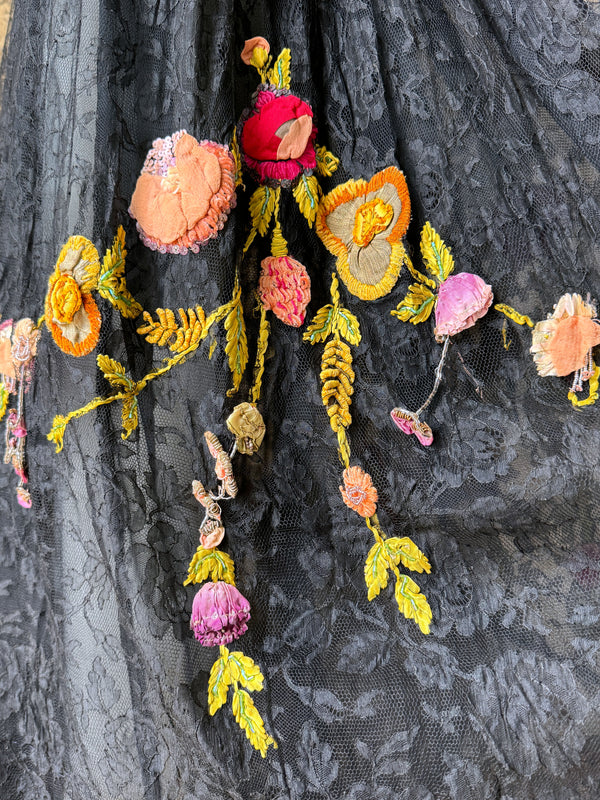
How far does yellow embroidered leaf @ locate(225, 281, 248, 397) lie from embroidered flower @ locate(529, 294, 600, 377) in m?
0.30

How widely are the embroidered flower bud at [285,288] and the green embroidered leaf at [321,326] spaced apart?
0.01 m

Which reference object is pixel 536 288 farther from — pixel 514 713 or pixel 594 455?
pixel 514 713

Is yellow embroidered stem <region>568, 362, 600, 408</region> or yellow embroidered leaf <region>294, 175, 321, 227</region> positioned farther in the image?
yellow embroidered leaf <region>294, 175, 321, 227</region>

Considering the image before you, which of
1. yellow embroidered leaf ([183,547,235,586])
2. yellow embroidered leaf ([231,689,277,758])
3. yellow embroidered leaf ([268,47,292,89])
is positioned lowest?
yellow embroidered leaf ([231,689,277,758])

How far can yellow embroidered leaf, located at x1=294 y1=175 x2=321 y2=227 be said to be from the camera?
2.42 feet

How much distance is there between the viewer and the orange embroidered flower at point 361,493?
72 cm

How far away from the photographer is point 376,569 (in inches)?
28.1

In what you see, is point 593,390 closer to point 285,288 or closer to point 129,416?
point 285,288

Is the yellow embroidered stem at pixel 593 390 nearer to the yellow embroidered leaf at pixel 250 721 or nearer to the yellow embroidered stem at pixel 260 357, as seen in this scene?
the yellow embroidered stem at pixel 260 357

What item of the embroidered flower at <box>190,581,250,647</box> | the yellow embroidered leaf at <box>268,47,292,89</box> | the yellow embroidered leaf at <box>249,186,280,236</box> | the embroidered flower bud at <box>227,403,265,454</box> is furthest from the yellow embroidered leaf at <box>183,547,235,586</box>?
the yellow embroidered leaf at <box>268,47,292,89</box>

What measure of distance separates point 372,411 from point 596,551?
25 centimetres

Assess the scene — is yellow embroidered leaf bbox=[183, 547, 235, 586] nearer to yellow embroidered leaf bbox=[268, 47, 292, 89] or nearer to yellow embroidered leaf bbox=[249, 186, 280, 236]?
yellow embroidered leaf bbox=[249, 186, 280, 236]

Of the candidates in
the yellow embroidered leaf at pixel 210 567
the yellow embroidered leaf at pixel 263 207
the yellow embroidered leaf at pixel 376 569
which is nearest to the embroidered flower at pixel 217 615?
the yellow embroidered leaf at pixel 210 567

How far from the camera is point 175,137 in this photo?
708 millimetres
